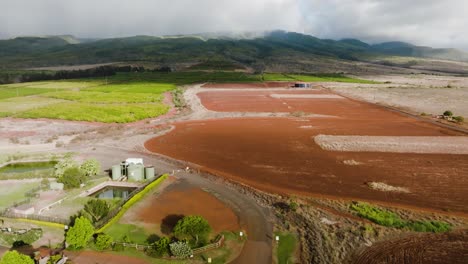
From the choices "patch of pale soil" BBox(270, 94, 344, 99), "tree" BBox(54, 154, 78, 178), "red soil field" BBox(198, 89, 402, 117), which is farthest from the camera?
"patch of pale soil" BBox(270, 94, 344, 99)

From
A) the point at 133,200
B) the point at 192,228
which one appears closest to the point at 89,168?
the point at 133,200

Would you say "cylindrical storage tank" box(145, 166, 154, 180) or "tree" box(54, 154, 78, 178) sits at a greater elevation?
"tree" box(54, 154, 78, 178)

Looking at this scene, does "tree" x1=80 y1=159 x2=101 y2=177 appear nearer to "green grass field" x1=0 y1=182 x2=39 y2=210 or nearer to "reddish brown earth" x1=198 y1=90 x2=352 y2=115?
"green grass field" x1=0 y1=182 x2=39 y2=210

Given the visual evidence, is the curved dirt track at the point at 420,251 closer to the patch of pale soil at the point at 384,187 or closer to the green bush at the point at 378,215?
the green bush at the point at 378,215

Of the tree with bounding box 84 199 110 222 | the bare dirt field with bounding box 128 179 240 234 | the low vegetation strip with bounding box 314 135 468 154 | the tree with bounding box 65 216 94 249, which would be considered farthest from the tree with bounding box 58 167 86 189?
the low vegetation strip with bounding box 314 135 468 154

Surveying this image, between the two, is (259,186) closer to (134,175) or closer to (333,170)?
(333,170)

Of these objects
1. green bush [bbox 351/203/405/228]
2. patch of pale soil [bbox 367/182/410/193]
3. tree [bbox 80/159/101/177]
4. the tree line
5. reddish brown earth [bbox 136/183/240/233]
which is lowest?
reddish brown earth [bbox 136/183/240/233]

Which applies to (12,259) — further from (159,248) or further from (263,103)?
(263,103)

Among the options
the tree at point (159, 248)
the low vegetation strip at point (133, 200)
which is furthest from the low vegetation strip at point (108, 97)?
the tree at point (159, 248)
